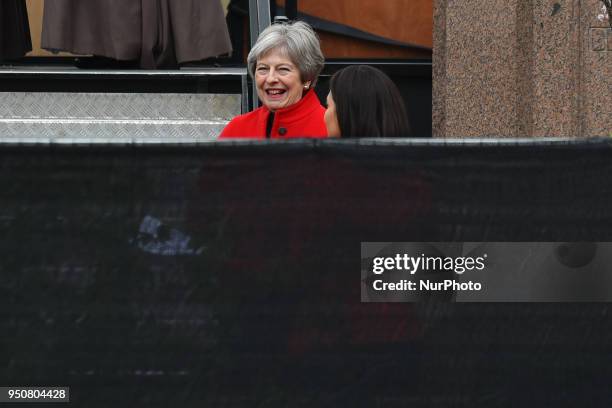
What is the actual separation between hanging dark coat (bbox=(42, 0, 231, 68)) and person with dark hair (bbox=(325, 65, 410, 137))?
11.7 feet

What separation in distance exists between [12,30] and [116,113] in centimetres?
97

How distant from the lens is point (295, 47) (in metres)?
4.63

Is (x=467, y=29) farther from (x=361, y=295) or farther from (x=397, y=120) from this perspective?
(x=361, y=295)

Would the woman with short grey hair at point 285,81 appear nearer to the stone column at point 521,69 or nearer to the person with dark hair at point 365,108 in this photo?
the person with dark hair at point 365,108

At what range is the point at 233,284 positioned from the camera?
8.58 feet

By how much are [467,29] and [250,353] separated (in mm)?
5508

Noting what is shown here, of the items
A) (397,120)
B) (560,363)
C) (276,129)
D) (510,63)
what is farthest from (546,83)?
(560,363)

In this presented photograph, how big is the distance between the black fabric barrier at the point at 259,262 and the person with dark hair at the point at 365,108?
825 mm

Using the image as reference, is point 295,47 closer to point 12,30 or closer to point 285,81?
point 285,81

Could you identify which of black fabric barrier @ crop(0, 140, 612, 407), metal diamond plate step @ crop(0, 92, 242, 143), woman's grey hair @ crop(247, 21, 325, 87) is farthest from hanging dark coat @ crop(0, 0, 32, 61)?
black fabric barrier @ crop(0, 140, 612, 407)

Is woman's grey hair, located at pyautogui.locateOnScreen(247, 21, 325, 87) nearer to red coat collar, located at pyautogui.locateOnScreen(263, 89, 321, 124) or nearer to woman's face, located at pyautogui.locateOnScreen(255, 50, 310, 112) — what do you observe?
woman's face, located at pyautogui.locateOnScreen(255, 50, 310, 112)

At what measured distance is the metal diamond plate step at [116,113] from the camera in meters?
7.01

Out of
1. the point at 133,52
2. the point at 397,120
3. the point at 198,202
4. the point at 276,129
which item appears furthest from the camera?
the point at 133,52

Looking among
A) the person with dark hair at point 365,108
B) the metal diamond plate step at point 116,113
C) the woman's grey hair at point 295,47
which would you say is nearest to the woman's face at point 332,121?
the person with dark hair at point 365,108
